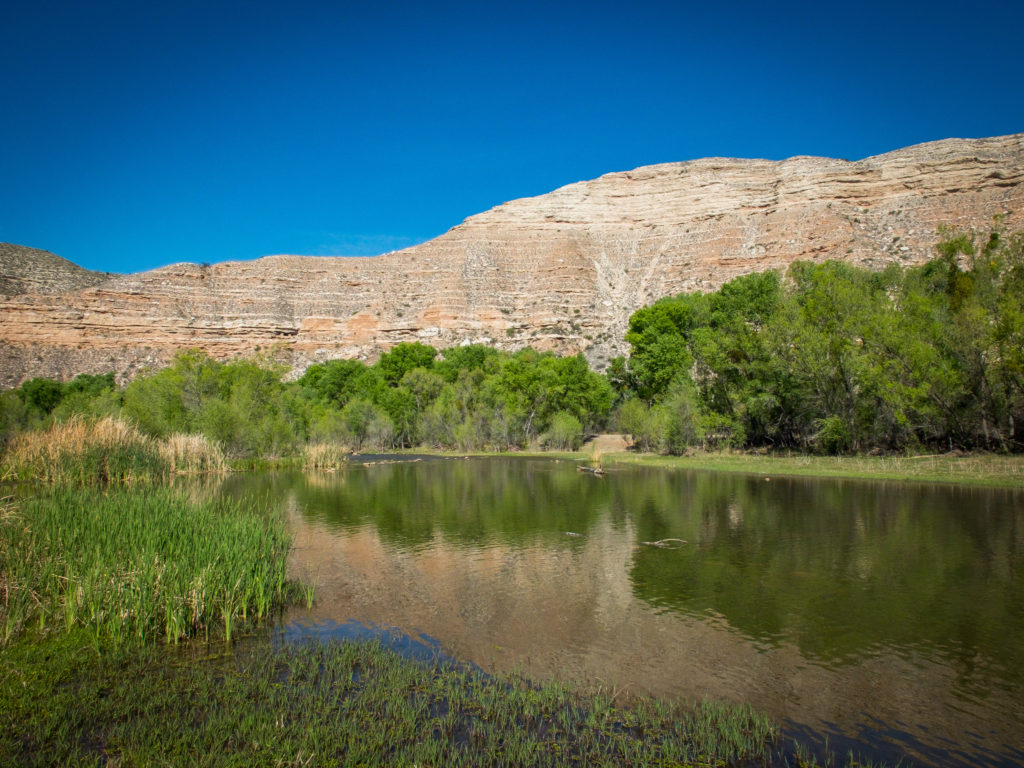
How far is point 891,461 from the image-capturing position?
2898 centimetres

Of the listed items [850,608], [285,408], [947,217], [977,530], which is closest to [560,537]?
[850,608]

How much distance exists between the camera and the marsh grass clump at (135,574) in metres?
7.71

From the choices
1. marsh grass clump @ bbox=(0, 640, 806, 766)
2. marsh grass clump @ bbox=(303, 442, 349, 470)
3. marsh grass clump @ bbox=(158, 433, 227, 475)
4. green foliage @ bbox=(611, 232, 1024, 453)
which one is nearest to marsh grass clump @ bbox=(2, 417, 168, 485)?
marsh grass clump @ bbox=(158, 433, 227, 475)

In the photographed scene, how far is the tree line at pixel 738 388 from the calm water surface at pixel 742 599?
448 inches

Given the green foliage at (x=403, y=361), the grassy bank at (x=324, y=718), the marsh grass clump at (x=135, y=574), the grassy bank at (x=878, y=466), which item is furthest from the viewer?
the green foliage at (x=403, y=361)

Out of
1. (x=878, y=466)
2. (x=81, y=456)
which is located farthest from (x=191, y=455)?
(x=878, y=466)

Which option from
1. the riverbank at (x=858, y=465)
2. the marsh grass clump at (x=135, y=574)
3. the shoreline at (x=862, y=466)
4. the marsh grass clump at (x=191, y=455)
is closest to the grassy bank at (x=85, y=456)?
the marsh grass clump at (x=191, y=455)

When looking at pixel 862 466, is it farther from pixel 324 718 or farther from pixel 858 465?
pixel 324 718

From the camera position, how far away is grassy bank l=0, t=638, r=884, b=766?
5137 millimetres

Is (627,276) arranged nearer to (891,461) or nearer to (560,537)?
(891,461)

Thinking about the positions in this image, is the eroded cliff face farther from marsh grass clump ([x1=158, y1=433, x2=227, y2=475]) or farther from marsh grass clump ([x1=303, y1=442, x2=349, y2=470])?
marsh grass clump ([x1=158, y1=433, x2=227, y2=475])

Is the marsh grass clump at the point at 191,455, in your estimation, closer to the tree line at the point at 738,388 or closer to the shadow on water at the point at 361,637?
the tree line at the point at 738,388

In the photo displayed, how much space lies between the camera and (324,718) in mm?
5707

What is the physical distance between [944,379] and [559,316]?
55.7m
